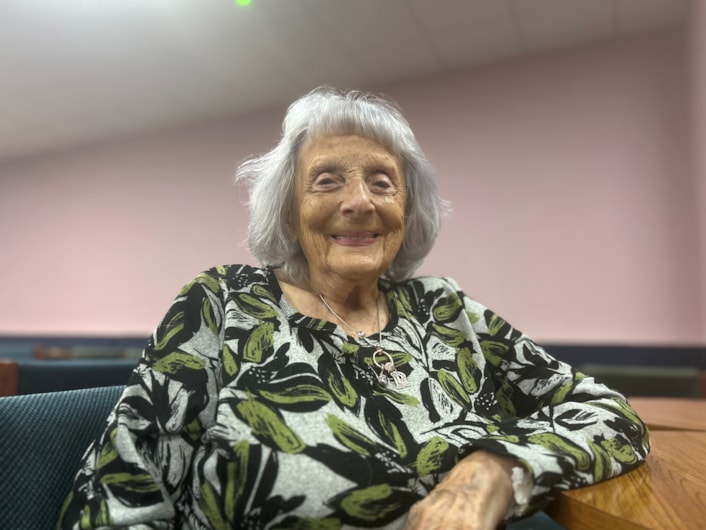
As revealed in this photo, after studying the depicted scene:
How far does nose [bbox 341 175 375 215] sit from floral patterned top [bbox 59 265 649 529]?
0.22m

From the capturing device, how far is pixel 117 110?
13.4ft

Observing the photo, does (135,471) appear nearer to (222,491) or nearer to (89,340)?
(222,491)

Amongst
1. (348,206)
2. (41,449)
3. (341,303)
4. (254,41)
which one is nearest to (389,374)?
(341,303)

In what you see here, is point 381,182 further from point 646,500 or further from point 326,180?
point 646,500

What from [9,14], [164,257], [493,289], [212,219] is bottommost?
[493,289]

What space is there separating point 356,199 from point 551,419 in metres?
0.54

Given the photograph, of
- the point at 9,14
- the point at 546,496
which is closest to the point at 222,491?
the point at 546,496

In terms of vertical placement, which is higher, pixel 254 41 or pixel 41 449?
pixel 254 41

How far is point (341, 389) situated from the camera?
3.03 feet

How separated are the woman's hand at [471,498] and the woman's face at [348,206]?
17.9 inches

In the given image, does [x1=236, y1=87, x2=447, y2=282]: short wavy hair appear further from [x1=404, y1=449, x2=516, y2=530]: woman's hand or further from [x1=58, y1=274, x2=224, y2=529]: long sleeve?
[x1=404, y1=449, x2=516, y2=530]: woman's hand

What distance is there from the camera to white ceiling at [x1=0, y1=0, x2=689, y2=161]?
2.73 m

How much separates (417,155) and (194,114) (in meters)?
3.40

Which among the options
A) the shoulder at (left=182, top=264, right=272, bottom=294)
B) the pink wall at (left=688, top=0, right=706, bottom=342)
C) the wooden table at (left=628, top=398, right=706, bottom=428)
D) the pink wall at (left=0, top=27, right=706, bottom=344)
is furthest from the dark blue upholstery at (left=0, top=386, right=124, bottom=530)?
the pink wall at (left=688, top=0, right=706, bottom=342)
